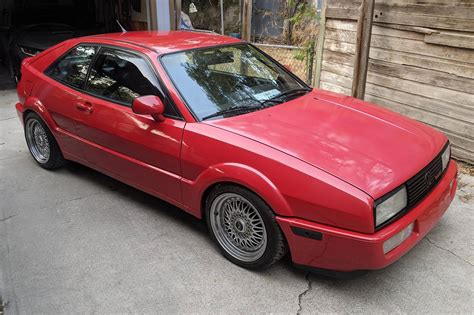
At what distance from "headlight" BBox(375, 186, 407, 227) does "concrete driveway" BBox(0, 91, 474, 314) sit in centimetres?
61

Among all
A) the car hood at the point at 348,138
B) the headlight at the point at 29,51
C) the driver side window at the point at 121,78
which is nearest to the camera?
the car hood at the point at 348,138

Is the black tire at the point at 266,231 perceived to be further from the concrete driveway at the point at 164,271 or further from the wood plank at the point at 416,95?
the wood plank at the point at 416,95

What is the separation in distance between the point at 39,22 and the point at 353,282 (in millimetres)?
8754

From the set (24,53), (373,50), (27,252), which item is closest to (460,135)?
(373,50)

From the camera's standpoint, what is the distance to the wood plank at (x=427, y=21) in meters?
4.28

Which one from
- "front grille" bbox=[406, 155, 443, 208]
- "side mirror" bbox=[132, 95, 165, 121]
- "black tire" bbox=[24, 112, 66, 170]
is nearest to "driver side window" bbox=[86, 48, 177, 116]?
"side mirror" bbox=[132, 95, 165, 121]

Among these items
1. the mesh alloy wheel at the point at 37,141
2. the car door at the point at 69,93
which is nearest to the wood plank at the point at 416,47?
the car door at the point at 69,93

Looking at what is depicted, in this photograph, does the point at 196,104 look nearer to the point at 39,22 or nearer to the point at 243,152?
the point at 243,152

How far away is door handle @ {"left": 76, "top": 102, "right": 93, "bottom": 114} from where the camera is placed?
3.79 m

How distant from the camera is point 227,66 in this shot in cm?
368

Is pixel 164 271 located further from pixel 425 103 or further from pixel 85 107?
pixel 425 103

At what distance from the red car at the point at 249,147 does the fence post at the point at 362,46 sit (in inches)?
62.0

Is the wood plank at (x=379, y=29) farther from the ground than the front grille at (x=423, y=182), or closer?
farther from the ground

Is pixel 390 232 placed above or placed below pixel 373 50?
below
